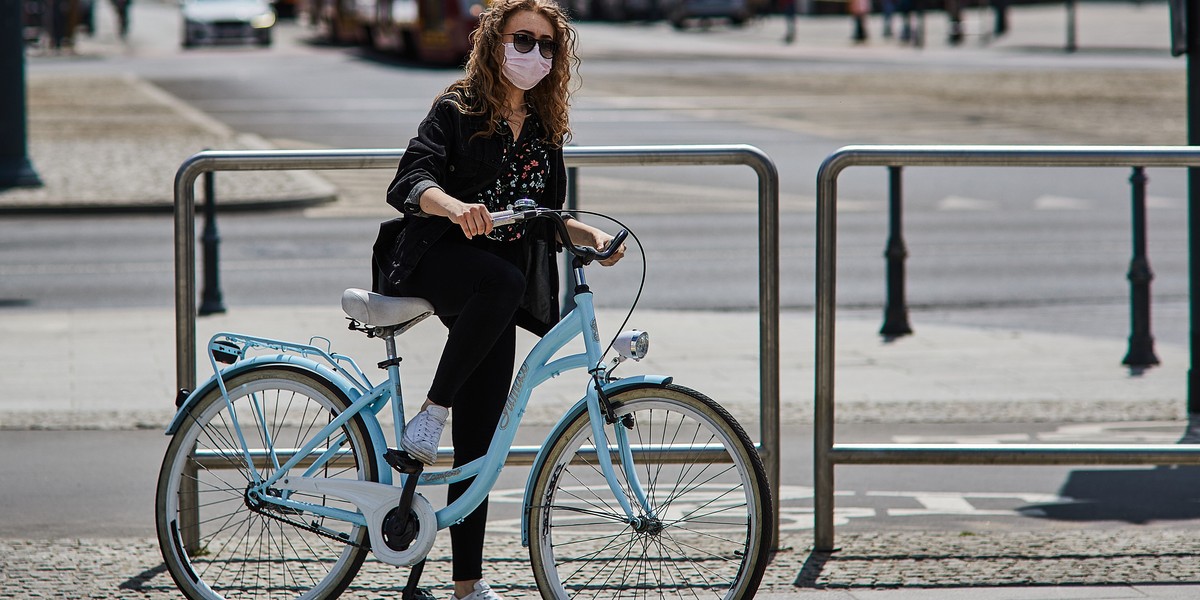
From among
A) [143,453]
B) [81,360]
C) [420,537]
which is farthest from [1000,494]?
[81,360]

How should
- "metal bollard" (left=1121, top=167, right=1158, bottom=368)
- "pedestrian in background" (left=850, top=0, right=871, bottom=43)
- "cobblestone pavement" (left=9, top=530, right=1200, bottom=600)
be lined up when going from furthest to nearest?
"pedestrian in background" (left=850, top=0, right=871, bottom=43) → "metal bollard" (left=1121, top=167, right=1158, bottom=368) → "cobblestone pavement" (left=9, top=530, right=1200, bottom=600)

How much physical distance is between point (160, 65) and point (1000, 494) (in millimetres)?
34082

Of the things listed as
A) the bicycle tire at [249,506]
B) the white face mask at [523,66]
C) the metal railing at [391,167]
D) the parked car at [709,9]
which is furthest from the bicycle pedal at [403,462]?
the parked car at [709,9]

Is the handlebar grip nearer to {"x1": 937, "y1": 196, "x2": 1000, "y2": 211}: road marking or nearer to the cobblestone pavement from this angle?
the cobblestone pavement

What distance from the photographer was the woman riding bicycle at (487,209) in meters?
3.97

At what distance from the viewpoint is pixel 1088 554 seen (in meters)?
4.89

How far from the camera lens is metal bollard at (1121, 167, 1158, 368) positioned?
8.20 metres

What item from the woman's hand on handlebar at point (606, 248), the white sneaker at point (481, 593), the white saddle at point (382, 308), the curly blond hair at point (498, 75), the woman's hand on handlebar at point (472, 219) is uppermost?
the curly blond hair at point (498, 75)

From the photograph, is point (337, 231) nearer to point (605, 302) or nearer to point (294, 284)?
point (294, 284)

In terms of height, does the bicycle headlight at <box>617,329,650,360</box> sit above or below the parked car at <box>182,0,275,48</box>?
below

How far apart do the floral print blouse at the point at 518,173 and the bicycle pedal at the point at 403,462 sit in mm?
596

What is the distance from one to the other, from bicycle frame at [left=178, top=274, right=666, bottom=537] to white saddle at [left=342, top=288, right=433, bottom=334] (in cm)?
10

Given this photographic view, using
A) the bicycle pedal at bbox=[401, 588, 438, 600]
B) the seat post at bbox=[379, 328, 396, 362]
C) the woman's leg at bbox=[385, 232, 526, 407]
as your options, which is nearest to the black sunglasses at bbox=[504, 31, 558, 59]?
the woman's leg at bbox=[385, 232, 526, 407]

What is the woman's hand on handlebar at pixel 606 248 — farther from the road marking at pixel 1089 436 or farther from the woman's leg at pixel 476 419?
the road marking at pixel 1089 436
